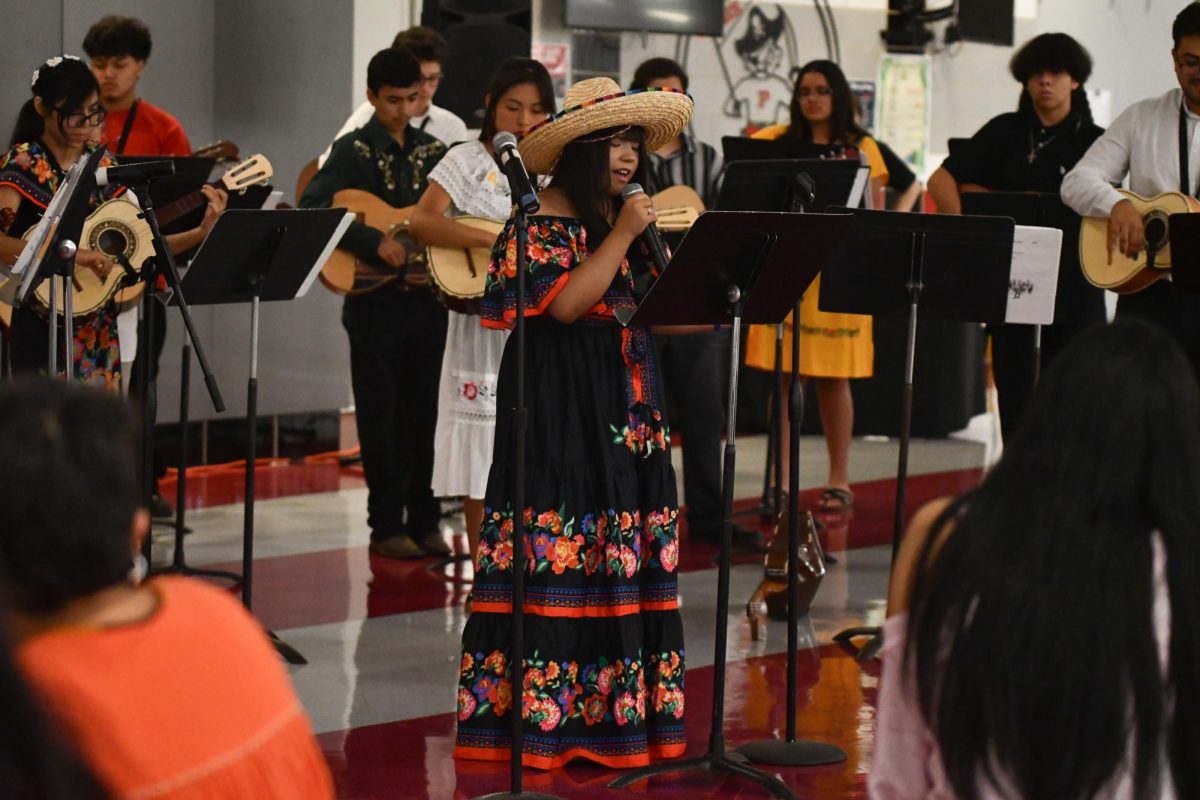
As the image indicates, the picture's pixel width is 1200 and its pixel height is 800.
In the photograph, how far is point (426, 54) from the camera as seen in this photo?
20.1 ft

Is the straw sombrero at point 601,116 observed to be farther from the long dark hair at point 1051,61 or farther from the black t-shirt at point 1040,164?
the long dark hair at point 1051,61

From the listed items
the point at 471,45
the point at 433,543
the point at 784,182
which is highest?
the point at 471,45

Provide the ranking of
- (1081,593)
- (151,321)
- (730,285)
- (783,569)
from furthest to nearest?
(783,569)
(151,321)
(730,285)
(1081,593)

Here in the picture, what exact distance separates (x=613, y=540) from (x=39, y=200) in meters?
2.20

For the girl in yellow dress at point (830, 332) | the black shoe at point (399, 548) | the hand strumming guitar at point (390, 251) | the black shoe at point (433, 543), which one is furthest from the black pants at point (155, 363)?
the girl in yellow dress at point (830, 332)

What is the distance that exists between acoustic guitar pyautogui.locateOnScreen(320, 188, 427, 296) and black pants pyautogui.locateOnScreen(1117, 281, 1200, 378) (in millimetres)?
2332

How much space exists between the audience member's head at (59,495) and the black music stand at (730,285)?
6.77 ft

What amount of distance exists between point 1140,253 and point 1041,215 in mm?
510

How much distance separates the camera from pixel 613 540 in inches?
150

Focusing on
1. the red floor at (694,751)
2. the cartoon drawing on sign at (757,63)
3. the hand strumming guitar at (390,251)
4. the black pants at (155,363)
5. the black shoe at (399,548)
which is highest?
the cartoon drawing on sign at (757,63)

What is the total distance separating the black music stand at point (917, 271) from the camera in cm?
449

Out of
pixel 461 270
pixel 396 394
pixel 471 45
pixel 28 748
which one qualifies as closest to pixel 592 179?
pixel 461 270

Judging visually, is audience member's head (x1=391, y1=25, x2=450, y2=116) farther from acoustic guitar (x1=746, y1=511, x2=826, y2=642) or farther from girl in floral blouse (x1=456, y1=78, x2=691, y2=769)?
girl in floral blouse (x1=456, y1=78, x2=691, y2=769)

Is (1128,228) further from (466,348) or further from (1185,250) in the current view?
(466,348)
